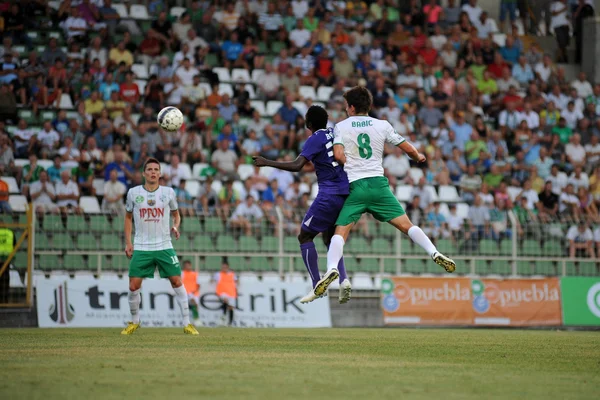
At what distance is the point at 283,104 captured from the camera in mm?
25859

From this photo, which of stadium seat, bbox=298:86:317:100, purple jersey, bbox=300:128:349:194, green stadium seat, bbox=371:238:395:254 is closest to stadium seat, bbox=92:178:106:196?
green stadium seat, bbox=371:238:395:254

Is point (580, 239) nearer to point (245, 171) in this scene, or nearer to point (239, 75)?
point (245, 171)

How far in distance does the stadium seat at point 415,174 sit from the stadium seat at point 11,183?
972cm

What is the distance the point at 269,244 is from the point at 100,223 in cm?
369

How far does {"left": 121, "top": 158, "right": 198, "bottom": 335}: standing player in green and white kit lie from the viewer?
14.5 m

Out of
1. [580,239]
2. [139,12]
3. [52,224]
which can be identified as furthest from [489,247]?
[139,12]

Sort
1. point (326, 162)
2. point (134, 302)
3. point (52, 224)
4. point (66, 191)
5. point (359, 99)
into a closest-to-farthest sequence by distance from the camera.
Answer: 1. point (359, 99)
2. point (326, 162)
3. point (134, 302)
4. point (52, 224)
5. point (66, 191)

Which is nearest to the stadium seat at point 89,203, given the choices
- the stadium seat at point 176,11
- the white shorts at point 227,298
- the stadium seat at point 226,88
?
the white shorts at point 227,298

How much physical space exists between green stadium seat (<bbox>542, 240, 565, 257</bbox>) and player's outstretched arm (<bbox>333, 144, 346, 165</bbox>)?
39.9ft

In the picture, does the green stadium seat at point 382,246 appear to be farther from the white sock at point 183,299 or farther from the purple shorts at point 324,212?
the purple shorts at point 324,212

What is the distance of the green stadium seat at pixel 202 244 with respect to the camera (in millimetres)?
21031

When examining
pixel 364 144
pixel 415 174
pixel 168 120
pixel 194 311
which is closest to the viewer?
pixel 364 144

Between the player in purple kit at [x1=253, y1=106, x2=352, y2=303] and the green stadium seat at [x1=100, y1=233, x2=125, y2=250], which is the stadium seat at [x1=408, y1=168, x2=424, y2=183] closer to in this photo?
the green stadium seat at [x1=100, y1=233, x2=125, y2=250]

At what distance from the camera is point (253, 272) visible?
21578mm
